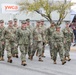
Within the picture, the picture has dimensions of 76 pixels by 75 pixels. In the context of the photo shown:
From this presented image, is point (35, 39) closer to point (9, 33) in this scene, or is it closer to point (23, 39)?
point (9, 33)

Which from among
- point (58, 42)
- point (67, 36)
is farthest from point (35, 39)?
point (58, 42)

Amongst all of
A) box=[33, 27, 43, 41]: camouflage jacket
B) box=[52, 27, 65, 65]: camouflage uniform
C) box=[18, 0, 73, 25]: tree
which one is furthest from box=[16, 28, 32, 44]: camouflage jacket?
box=[18, 0, 73, 25]: tree

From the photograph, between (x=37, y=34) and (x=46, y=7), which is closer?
(x=37, y=34)

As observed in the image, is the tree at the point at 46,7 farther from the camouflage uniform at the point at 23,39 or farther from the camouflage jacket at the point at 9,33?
the camouflage uniform at the point at 23,39

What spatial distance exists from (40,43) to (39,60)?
0.75 meters

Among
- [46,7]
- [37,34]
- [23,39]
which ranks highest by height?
[46,7]

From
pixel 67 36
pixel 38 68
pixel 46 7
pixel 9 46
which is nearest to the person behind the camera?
pixel 38 68

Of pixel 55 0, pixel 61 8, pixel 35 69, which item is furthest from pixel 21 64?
pixel 55 0

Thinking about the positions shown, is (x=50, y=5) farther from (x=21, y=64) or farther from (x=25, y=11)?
(x=21, y=64)

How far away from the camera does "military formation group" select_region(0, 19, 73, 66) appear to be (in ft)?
50.0

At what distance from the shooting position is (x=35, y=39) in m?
17.0

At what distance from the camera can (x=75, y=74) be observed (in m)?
12.9

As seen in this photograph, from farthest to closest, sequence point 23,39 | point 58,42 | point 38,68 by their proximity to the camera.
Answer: point 58,42, point 23,39, point 38,68

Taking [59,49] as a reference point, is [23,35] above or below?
above
